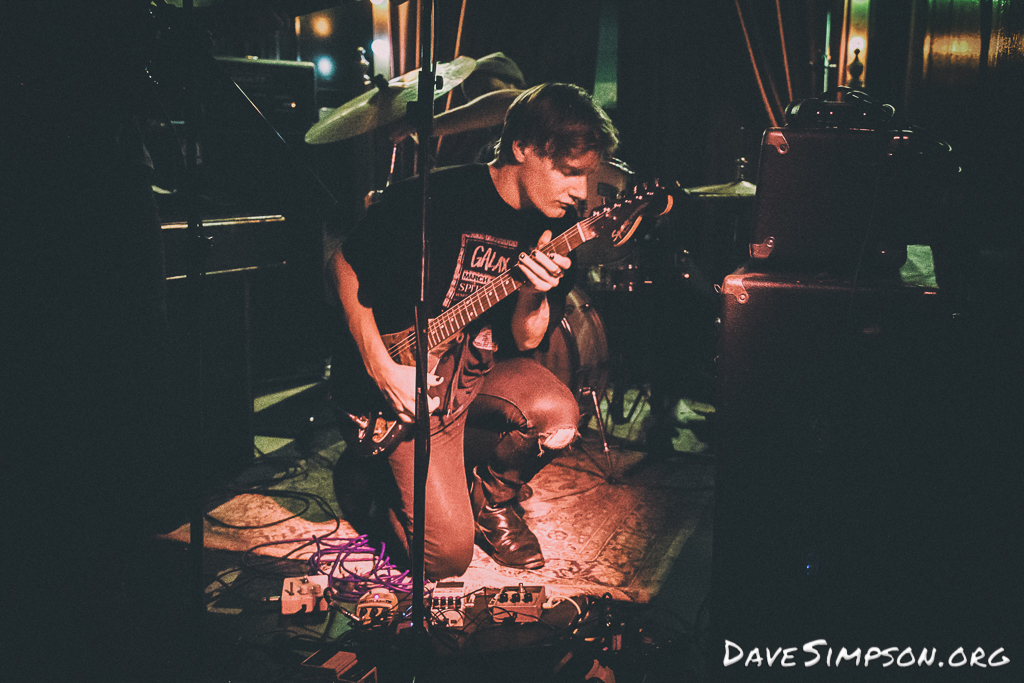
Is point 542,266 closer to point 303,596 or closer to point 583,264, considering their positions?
point 303,596

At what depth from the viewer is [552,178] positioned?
2.11 meters

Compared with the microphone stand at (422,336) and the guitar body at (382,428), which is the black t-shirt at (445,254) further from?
the microphone stand at (422,336)

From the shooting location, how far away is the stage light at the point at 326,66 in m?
6.34

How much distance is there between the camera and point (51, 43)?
58.7 inches

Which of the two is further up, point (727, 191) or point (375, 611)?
point (727, 191)

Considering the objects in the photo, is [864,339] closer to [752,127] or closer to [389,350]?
[389,350]

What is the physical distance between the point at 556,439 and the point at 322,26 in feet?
18.3

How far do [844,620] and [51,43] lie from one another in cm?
201

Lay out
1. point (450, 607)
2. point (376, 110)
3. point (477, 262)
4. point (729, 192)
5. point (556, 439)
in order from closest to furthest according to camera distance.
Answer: point (450, 607) < point (477, 262) < point (556, 439) < point (376, 110) < point (729, 192)

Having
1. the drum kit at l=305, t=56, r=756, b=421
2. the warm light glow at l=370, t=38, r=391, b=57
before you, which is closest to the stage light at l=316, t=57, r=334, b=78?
the warm light glow at l=370, t=38, r=391, b=57

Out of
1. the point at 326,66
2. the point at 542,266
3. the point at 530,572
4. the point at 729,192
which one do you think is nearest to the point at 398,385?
the point at 542,266

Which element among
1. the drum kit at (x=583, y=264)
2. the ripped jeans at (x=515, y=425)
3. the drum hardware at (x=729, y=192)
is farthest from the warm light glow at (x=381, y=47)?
the ripped jeans at (x=515, y=425)

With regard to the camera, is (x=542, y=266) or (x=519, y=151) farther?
(x=519, y=151)

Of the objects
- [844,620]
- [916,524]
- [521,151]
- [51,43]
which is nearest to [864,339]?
[916,524]
